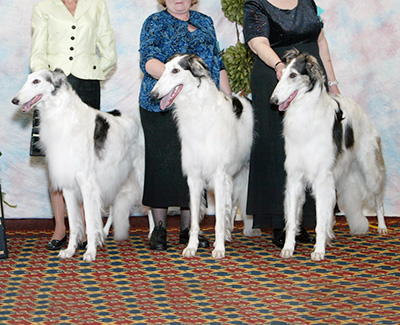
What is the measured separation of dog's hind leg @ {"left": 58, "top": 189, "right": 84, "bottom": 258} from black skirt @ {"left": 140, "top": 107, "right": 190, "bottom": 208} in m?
0.58

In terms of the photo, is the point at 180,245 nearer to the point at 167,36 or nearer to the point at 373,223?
the point at 167,36

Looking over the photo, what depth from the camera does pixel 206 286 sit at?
391 centimetres

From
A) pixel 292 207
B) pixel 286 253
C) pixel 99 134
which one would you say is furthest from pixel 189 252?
pixel 99 134

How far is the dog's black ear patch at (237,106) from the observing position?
482 centimetres

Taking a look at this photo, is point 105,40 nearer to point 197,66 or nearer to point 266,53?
point 197,66

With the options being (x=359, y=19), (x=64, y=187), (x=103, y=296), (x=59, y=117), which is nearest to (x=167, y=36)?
(x=59, y=117)

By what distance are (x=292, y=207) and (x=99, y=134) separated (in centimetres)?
145

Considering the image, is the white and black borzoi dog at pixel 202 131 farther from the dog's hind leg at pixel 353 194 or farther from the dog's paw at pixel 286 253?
the dog's hind leg at pixel 353 194

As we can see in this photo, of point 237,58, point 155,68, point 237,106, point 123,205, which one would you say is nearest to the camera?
point 155,68

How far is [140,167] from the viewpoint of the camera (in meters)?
5.33

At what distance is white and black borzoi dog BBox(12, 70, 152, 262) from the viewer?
4.53 metres

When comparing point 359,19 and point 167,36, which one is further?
point 359,19

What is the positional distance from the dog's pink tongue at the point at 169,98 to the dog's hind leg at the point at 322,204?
3.61ft

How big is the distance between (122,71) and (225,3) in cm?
114
